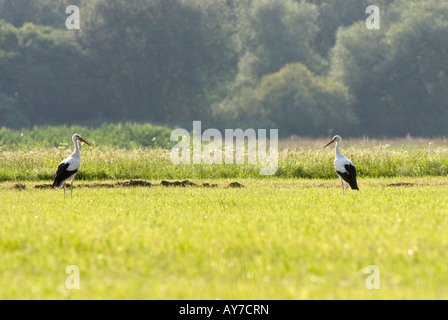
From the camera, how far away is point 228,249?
1161cm

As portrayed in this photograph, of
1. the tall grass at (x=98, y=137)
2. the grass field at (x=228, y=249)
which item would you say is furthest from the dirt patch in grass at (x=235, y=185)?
the tall grass at (x=98, y=137)

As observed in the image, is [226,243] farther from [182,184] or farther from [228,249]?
[182,184]

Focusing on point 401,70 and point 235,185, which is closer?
point 235,185

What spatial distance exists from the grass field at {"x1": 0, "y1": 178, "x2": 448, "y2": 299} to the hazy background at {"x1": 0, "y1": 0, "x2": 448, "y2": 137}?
2563 inches

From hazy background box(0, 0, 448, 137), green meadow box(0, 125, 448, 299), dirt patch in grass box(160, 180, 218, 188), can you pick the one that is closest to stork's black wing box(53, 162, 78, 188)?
green meadow box(0, 125, 448, 299)

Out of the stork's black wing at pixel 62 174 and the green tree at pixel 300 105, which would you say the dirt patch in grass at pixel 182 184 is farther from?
the green tree at pixel 300 105

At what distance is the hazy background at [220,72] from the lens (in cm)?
8256

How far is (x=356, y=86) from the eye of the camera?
86.4 m

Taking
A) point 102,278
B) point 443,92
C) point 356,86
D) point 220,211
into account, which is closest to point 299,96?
point 356,86

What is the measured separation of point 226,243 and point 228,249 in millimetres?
387

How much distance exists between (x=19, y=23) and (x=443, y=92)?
2017 inches

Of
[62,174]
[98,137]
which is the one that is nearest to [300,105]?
[98,137]

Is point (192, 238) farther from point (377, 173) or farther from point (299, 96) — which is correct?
point (299, 96)

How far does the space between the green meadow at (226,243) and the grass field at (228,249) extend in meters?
0.02
